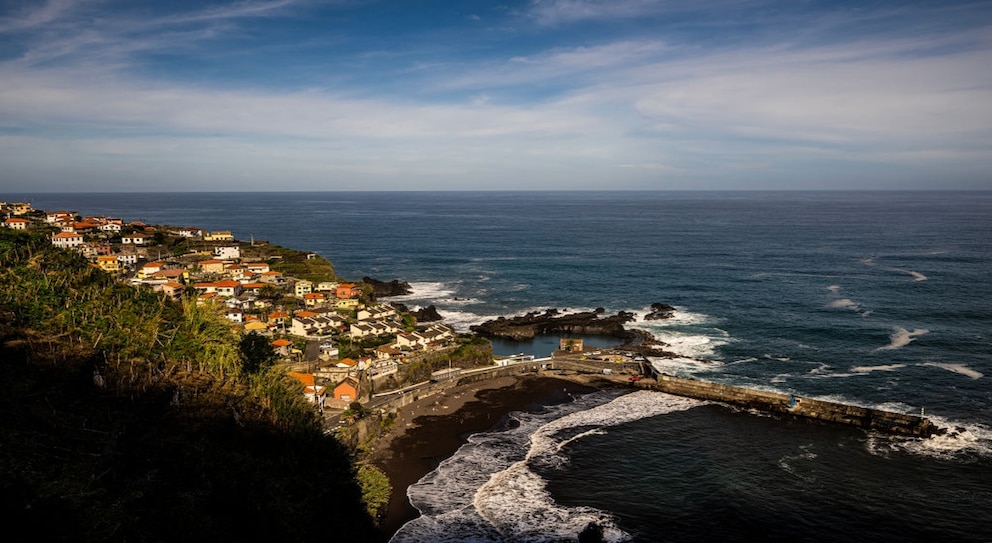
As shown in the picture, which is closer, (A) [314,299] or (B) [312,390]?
(B) [312,390]

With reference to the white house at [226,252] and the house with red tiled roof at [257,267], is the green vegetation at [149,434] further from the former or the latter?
the white house at [226,252]

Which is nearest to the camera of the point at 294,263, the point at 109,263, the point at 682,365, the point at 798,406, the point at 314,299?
the point at 798,406

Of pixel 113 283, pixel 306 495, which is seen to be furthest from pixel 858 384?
pixel 113 283

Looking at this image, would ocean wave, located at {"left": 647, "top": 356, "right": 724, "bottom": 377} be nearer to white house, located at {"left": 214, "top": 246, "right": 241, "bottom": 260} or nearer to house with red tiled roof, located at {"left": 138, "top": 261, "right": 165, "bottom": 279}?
house with red tiled roof, located at {"left": 138, "top": 261, "right": 165, "bottom": 279}

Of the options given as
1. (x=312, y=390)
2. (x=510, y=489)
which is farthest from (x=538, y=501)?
(x=312, y=390)

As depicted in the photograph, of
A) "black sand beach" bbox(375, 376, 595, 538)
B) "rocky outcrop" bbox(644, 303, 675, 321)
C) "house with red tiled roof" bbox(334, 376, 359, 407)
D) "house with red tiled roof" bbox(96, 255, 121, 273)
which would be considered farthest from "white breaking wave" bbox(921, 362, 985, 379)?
"house with red tiled roof" bbox(96, 255, 121, 273)

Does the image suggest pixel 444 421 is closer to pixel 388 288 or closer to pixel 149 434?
pixel 149 434
